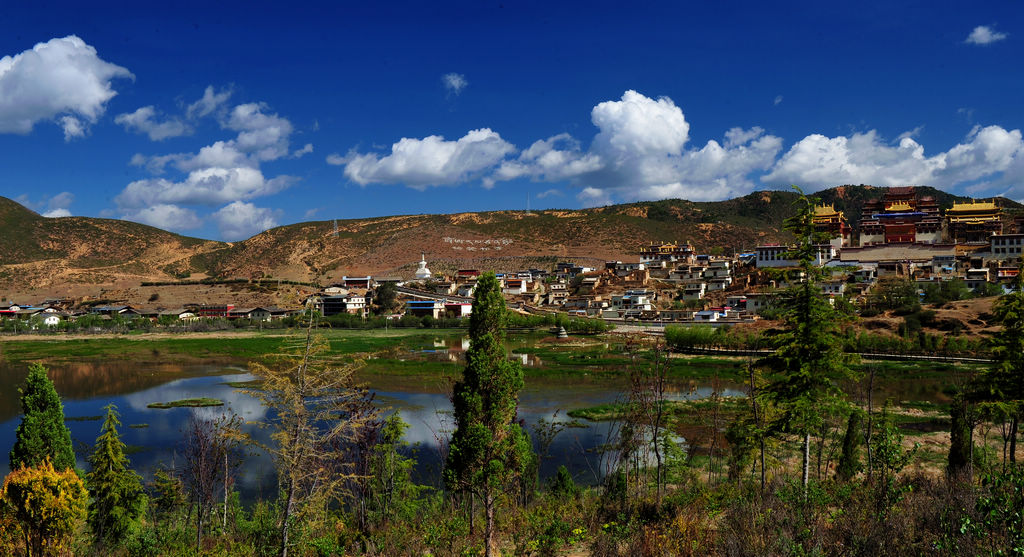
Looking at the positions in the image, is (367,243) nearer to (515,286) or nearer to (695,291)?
(515,286)

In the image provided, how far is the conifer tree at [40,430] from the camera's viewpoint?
47.9 feet

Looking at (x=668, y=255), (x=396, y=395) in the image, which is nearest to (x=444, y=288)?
(x=668, y=255)

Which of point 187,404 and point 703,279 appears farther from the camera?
point 703,279

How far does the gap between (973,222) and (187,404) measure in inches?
3647

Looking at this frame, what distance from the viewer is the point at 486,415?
11.5 meters

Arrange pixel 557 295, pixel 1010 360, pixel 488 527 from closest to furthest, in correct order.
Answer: pixel 488 527, pixel 1010 360, pixel 557 295

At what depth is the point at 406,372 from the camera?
44938mm

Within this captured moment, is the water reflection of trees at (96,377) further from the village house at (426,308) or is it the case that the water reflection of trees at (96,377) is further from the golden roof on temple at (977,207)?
the golden roof on temple at (977,207)

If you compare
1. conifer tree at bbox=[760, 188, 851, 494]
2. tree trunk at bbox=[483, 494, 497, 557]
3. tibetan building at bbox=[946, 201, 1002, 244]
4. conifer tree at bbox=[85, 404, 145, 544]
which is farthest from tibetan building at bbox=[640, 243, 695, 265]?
tree trunk at bbox=[483, 494, 497, 557]

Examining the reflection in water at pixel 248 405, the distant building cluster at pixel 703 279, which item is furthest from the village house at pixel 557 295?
the reflection in water at pixel 248 405

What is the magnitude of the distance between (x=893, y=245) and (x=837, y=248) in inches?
242

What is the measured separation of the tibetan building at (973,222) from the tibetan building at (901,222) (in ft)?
6.58

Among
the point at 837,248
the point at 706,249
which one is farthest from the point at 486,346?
the point at 706,249

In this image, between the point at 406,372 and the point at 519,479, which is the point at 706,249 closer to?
the point at 406,372
